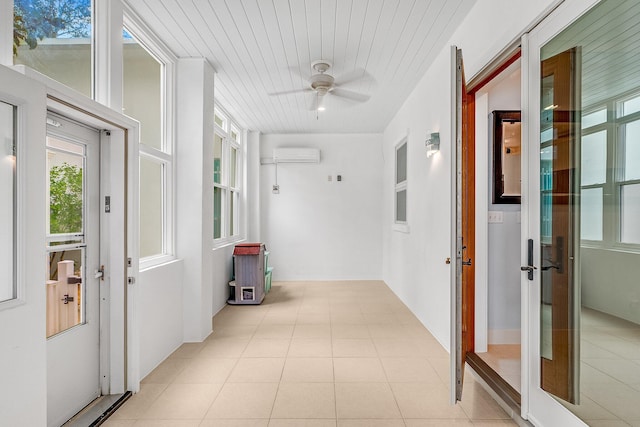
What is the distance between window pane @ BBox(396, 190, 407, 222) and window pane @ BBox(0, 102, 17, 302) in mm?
4470

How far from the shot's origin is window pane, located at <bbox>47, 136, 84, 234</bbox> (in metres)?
2.03

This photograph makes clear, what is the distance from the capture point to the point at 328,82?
3.85 m

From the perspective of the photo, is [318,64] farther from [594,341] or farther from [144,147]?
[594,341]

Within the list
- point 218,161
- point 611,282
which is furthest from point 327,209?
point 611,282

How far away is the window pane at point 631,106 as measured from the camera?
1345mm

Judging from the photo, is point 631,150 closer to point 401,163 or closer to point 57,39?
point 57,39

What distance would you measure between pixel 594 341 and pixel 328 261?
5262 millimetres

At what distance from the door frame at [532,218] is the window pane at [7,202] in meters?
2.65

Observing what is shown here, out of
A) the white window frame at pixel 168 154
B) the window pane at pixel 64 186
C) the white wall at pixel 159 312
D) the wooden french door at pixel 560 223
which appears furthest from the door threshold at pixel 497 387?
the window pane at pixel 64 186

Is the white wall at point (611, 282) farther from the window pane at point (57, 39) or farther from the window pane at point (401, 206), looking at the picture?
the window pane at point (401, 206)

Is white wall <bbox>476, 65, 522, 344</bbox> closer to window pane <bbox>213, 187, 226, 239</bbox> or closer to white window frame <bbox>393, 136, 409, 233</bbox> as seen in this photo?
white window frame <bbox>393, 136, 409, 233</bbox>

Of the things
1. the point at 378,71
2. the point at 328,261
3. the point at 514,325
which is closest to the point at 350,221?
the point at 328,261

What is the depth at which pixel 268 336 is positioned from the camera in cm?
365

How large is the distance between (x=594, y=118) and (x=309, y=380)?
2476 mm
